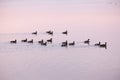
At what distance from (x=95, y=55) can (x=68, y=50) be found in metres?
0.26

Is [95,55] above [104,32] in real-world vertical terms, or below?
below

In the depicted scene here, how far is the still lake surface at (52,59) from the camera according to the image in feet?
4.75

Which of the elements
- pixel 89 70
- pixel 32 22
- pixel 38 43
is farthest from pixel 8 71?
pixel 89 70

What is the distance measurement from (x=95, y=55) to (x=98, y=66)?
0.35 ft

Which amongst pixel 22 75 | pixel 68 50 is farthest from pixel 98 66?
pixel 22 75

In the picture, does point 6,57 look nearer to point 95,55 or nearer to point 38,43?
point 38,43

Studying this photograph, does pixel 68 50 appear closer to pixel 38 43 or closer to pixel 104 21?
pixel 38 43

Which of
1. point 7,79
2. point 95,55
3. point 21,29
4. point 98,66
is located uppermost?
point 21,29

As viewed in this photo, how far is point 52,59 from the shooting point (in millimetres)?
1448

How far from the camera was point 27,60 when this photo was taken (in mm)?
1448

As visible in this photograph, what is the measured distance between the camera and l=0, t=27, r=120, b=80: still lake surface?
1.45 metres

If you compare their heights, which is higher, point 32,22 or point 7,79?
point 32,22

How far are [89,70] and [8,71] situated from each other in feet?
2.46

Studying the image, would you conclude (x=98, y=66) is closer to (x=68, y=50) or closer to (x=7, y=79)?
(x=68, y=50)
